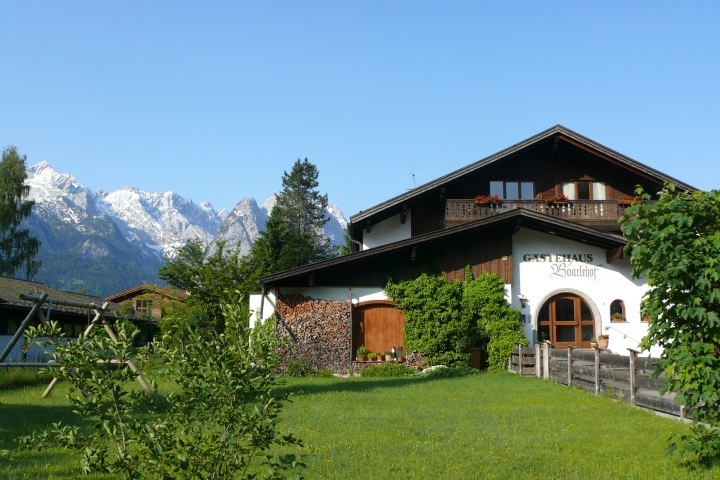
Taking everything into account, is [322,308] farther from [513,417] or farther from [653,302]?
[653,302]

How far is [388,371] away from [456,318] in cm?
275

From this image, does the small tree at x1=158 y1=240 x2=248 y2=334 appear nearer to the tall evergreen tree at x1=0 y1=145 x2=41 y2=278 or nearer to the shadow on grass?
the shadow on grass

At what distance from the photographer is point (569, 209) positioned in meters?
24.1

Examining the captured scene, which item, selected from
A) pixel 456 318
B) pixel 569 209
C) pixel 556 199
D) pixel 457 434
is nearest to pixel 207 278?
pixel 456 318

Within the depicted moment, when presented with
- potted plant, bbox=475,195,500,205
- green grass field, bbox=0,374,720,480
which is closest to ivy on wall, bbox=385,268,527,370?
potted plant, bbox=475,195,500,205

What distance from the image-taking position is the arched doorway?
22.0m

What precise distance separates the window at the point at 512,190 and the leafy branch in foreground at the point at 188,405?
2181 centimetres

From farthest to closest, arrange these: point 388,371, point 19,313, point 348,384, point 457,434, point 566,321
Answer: point 19,313
point 566,321
point 388,371
point 348,384
point 457,434

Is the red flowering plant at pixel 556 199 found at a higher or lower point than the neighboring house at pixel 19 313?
higher

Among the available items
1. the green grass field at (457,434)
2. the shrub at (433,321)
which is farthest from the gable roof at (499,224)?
the green grass field at (457,434)

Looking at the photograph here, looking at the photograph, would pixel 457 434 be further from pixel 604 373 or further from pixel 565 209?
pixel 565 209

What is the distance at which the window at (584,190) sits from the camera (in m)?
25.4

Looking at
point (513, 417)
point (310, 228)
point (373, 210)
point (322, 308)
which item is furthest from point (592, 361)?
point (310, 228)

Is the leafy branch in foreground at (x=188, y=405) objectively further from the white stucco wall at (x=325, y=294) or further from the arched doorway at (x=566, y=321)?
the arched doorway at (x=566, y=321)
